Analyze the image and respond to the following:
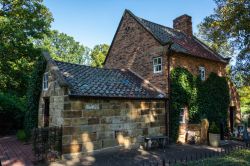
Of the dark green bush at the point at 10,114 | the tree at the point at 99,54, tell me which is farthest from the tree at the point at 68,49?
the dark green bush at the point at 10,114

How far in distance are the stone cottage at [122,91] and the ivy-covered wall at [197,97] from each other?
486 mm

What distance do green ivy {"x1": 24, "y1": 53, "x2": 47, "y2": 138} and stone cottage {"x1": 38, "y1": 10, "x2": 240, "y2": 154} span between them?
47 centimetres

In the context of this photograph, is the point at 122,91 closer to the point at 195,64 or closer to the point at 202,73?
the point at 195,64

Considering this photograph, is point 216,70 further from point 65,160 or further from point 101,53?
point 101,53

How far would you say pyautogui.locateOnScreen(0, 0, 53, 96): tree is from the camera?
64.2 feet

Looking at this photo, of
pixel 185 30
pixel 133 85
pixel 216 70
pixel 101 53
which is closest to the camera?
pixel 133 85

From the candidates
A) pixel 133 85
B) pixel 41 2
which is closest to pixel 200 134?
pixel 133 85

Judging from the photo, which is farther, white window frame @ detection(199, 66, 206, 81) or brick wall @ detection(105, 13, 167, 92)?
white window frame @ detection(199, 66, 206, 81)

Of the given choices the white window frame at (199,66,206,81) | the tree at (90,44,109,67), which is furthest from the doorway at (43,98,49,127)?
the tree at (90,44,109,67)

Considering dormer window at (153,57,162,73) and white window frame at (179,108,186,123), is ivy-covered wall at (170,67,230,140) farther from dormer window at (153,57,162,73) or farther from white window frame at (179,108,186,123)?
dormer window at (153,57,162,73)

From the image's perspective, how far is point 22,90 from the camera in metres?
23.5

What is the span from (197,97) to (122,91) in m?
6.46

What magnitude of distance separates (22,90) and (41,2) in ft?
30.8

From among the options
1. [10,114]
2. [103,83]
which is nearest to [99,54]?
[10,114]
